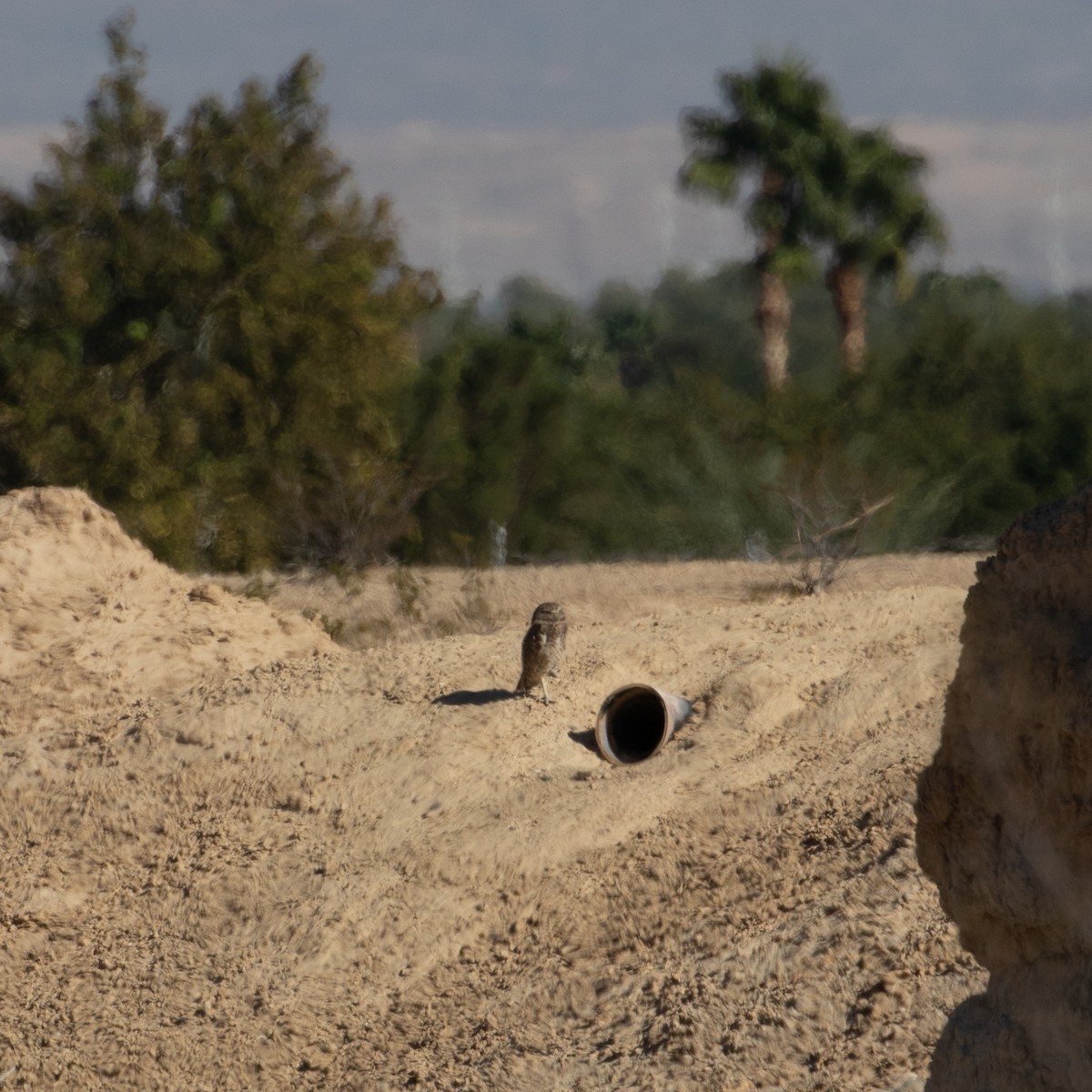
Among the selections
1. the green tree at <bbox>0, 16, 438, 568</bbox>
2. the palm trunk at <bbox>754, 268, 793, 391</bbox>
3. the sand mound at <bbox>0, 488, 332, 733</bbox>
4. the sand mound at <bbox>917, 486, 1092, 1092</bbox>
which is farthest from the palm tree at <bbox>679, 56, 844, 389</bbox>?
the sand mound at <bbox>917, 486, 1092, 1092</bbox>

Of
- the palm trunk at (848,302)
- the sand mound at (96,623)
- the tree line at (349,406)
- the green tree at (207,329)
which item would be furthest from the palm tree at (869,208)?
the sand mound at (96,623)

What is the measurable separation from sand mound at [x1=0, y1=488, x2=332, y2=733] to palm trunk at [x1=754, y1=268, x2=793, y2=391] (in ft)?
39.4

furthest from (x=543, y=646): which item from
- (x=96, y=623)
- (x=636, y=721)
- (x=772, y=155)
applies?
(x=772, y=155)

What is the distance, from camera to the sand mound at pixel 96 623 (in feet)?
27.6

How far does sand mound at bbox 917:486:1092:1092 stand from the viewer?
8.95 feet

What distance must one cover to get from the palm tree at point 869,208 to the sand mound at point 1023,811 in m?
16.9

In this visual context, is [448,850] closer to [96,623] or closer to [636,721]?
[636,721]

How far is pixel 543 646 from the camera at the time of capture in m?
7.34

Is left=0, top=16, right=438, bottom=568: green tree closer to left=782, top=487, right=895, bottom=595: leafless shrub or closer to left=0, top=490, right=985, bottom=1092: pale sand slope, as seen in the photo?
left=782, top=487, right=895, bottom=595: leafless shrub

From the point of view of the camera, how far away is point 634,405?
18922mm

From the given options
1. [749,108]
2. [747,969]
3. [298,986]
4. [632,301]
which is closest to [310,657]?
[298,986]

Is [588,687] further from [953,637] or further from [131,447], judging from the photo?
[131,447]

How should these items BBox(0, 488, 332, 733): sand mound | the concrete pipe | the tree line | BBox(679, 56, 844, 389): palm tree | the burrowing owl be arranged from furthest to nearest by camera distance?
BBox(679, 56, 844, 389): palm tree → the tree line → BBox(0, 488, 332, 733): sand mound → the burrowing owl → the concrete pipe

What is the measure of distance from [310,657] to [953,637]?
320cm
